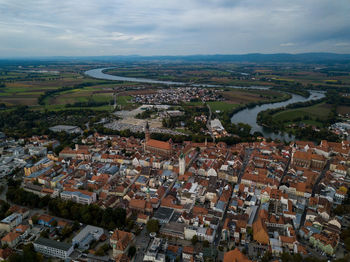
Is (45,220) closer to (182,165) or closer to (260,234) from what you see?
(182,165)

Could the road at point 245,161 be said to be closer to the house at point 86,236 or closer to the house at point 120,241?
the house at point 120,241

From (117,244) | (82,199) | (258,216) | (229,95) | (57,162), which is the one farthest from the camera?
(229,95)

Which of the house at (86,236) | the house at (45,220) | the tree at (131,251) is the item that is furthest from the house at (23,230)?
the tree at (131,251)

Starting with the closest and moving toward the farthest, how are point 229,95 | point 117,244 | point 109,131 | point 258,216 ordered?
point 117,244 → point 258,216 → point 109,131 → point 229,95

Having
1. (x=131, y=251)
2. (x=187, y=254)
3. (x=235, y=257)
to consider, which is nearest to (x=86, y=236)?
(x=131, y=251)

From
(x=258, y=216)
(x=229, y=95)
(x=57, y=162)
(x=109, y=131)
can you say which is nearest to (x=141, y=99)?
(x=229, y=95)

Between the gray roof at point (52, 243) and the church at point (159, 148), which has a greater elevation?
the church at point (159, 148)

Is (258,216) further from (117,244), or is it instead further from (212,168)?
(117,244)
